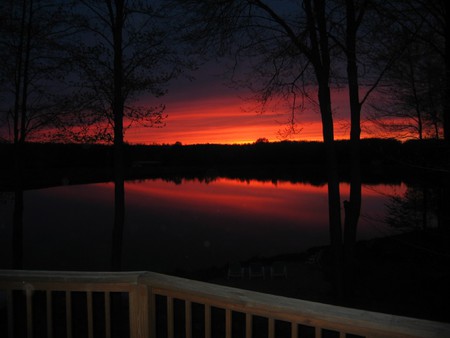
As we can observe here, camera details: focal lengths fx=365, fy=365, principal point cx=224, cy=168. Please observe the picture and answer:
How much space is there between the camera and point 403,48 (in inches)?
276

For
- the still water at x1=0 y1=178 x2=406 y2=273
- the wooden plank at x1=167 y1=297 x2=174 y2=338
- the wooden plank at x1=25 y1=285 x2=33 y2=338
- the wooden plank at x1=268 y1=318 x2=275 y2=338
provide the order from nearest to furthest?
the wooden plank at x1=268 y1=318 x2=275 y2=338, the wooden plank at x1=167 y1=297 x2=174 y2=338, the wooden plank at x1=25 y1=285 x2=33 y2=338, the still water at x1=0 y1=178 x2=406 y2=273

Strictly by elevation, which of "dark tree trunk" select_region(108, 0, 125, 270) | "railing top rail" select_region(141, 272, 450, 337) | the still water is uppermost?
"dark tree trunk" select_region(108, 0, 125, 270)

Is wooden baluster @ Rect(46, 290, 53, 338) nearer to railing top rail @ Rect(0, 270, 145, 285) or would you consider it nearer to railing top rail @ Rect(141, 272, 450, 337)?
railing top rail @ Rect(0, 270, 145, 285)

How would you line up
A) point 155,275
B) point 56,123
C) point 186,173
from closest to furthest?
point 155,275, point 56,123, point 186,173

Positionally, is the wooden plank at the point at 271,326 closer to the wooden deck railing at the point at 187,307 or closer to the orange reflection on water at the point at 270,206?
the wooden deck railing at the point at 187,307

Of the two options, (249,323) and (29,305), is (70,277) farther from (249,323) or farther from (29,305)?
(249,323)

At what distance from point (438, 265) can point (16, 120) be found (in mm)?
12033

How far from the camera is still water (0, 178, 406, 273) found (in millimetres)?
25453

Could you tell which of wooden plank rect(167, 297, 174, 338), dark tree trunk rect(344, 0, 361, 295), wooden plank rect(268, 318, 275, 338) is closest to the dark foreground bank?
dark tree trunk rect(344, 0, 361, 295)

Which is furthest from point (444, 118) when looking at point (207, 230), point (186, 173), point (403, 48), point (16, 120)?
point (186, 173)

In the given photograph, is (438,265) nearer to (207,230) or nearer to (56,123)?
(56,123)

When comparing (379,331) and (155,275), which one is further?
(155,275)

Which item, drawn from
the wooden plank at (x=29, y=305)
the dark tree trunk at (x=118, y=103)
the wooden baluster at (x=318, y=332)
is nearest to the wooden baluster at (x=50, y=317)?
the wooden plank at (x=29, y=305)

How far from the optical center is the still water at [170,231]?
83.5ft
